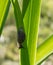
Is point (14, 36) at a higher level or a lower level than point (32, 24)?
lower

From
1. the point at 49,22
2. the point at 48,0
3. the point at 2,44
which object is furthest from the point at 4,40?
the point at 48,0

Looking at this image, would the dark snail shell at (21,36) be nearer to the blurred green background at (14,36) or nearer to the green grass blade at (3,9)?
the green grass blade at (3,9)

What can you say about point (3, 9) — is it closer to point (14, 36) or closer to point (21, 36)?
point (21, 36)

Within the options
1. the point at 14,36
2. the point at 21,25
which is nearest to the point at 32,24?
the point at 21,25

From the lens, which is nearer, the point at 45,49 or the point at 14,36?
the point at 45,49

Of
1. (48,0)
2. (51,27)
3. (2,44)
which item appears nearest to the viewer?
(2,44)

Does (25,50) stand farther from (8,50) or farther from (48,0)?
(48,0)

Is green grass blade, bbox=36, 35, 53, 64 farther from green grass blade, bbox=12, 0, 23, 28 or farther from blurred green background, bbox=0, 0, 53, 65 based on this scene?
blurred green background, bbox=0, 0, 53, 65
